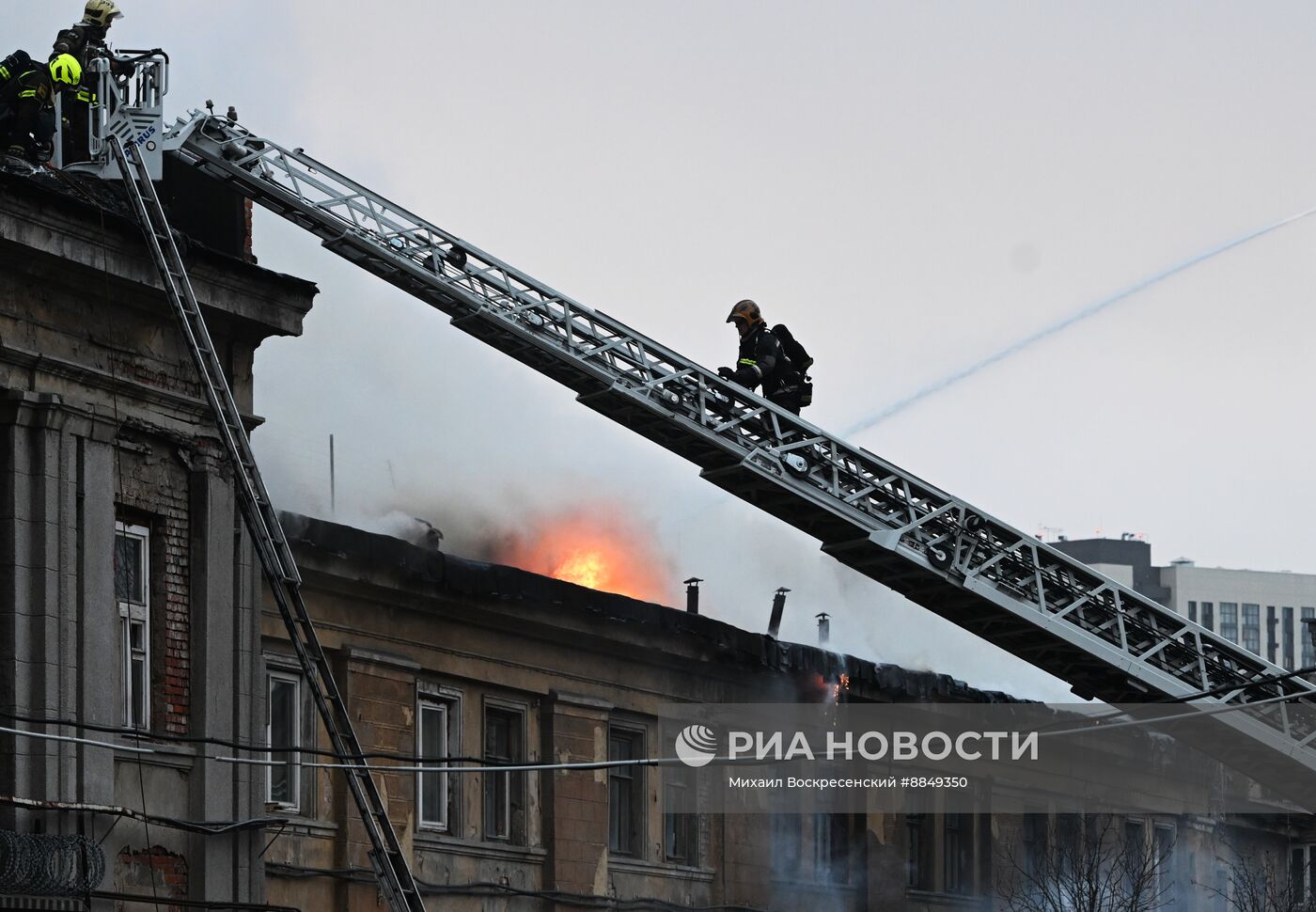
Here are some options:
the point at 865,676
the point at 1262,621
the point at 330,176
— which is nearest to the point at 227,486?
the point at 330,176

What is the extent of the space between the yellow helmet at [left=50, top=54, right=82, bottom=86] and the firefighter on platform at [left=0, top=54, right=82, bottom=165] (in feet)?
0.18

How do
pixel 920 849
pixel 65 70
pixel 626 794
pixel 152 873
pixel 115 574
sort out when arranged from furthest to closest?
pixel 920 849 → pixel 626 794 → pixel 65 70 → pixel 115 574 → pixel 152 873

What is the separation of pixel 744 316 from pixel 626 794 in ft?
21.7

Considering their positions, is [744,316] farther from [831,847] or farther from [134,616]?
[831,847]

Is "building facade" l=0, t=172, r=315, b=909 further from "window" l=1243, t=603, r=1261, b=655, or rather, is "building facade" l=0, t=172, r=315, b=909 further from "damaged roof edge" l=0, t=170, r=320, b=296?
"window" l=1243, t=603, r=1261, b=655

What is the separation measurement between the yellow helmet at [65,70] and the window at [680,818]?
10.5 metres

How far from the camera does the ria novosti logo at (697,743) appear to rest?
2572cm

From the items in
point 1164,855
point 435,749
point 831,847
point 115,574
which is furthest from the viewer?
point 1164,855

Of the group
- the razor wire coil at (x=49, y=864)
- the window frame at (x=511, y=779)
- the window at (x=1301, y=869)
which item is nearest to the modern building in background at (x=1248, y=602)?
the window at (x=1301, y=869)

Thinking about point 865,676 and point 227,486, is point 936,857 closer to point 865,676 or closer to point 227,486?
point 865,676

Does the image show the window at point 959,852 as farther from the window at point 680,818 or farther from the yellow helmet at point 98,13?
the yellow helmet at point 98,13

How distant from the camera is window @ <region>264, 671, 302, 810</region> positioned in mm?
20203

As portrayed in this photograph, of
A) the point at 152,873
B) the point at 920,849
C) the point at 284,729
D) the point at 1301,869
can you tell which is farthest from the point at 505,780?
the point at 1301,869

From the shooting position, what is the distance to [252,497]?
17.8 m
